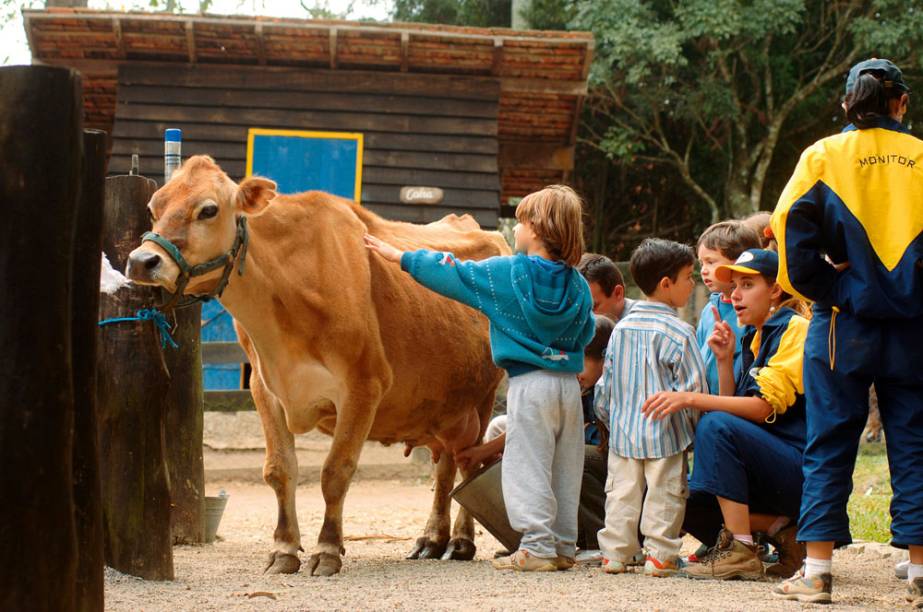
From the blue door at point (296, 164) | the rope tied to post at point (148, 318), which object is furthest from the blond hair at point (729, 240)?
the blue door at point (296, 164)

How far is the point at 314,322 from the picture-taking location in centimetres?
562

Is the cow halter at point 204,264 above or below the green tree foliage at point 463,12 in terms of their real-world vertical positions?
below

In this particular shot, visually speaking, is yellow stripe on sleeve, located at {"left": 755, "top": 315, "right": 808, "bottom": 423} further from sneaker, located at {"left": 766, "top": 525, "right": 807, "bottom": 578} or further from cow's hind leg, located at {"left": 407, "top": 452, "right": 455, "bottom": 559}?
cow's hind leg, located at {"left": 407, "top": 452, "right": 455, "bottom": 559}

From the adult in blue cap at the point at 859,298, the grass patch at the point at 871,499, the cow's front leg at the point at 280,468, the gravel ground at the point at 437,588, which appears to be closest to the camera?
the gravel ground at the point at 437,588

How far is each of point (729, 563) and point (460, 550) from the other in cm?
179

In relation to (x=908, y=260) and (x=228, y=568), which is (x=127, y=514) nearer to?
(x=228, y=568)

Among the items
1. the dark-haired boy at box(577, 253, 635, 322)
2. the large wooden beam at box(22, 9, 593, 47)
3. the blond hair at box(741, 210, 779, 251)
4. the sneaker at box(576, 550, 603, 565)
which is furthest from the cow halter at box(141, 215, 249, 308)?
the large wooden beam at box(22, 9, 593, 47)

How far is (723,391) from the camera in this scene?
5215mm

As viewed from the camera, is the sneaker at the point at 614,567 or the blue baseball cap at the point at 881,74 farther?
the sneaker at the point at 614,567

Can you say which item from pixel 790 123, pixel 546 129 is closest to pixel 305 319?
pixel 546 129

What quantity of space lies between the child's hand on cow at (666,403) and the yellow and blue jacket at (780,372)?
1.08ft

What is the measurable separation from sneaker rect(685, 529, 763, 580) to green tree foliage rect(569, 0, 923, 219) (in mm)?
14373

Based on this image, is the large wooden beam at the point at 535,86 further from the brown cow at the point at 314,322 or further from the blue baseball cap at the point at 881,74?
the blue baseball cap at the point at 881,74

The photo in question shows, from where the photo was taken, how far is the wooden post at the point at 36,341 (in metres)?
2.96
